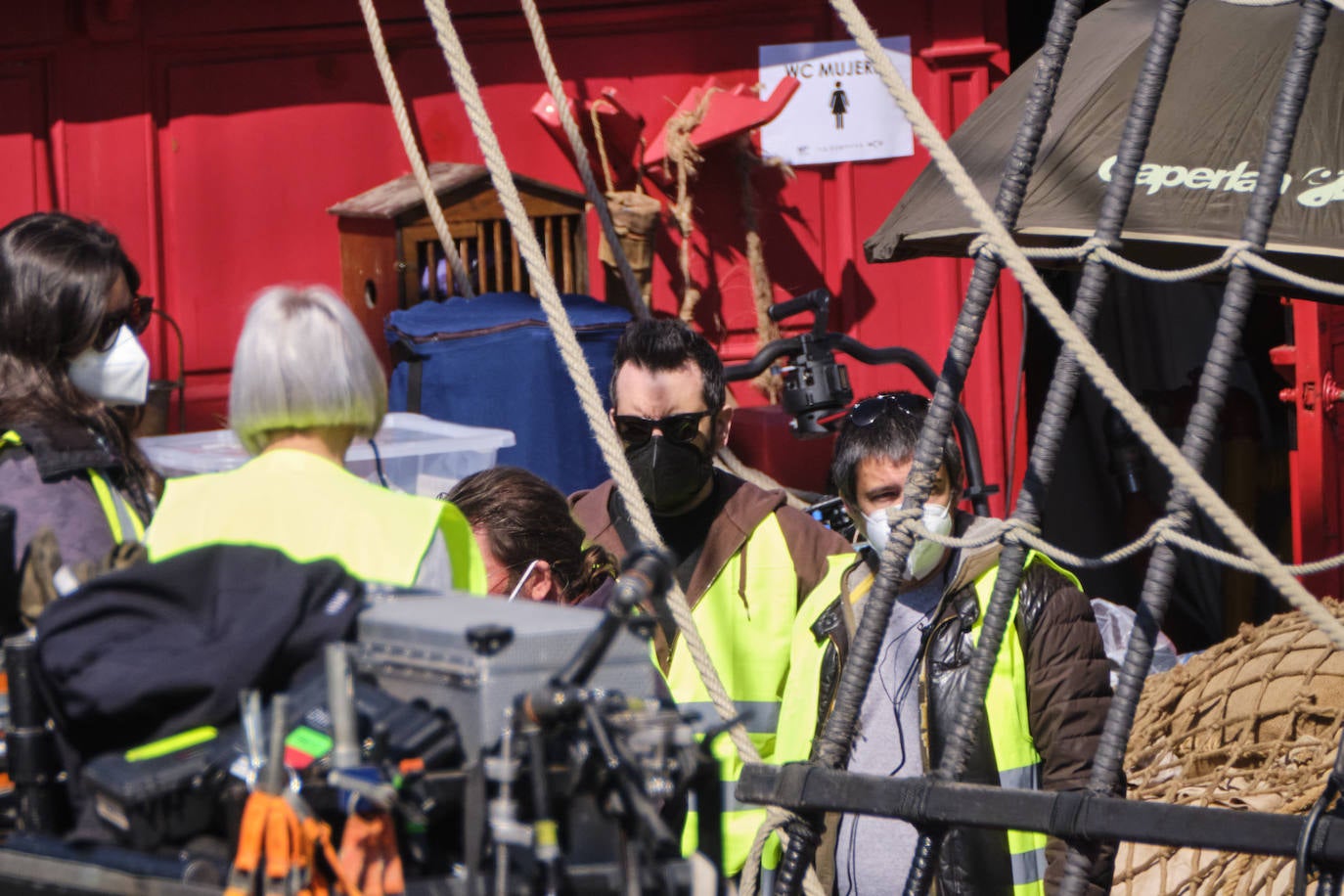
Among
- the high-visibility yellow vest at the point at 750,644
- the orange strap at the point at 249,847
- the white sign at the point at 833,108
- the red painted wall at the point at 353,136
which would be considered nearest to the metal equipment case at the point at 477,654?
the orange strap at the point at 249,847

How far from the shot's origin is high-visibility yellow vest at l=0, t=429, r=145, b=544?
199cm

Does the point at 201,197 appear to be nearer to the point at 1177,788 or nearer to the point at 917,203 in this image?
the point at 917,203

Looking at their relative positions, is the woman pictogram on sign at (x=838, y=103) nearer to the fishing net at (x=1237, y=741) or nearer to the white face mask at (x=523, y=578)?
the fishing net at (x=1237, y=741)

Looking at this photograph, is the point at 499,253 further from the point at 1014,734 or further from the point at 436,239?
the point at 1014,734

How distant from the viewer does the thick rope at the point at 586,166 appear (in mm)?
4219

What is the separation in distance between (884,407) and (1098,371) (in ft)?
2.29

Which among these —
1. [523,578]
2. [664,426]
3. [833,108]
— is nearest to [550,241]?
[833,108]

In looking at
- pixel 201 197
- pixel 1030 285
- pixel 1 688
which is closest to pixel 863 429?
pixel 1030 285

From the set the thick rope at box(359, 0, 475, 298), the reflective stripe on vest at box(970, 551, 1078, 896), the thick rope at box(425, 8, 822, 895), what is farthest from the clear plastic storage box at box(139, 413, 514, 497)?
the reflective stripe on vest at box(970, 551, 1078, 896)

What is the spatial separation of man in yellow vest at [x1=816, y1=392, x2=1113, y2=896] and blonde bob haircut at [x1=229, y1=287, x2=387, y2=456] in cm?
104

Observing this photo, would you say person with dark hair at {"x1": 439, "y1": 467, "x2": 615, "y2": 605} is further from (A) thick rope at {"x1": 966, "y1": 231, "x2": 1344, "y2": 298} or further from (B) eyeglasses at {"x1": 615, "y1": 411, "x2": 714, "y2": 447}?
(A) thick rope at {"x1": 966, "y1": 231, "x2": 1344, "y2": 298}

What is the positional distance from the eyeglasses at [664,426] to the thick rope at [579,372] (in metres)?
0.64

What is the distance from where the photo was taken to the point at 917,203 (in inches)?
140

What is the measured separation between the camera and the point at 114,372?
2127 millimetres
